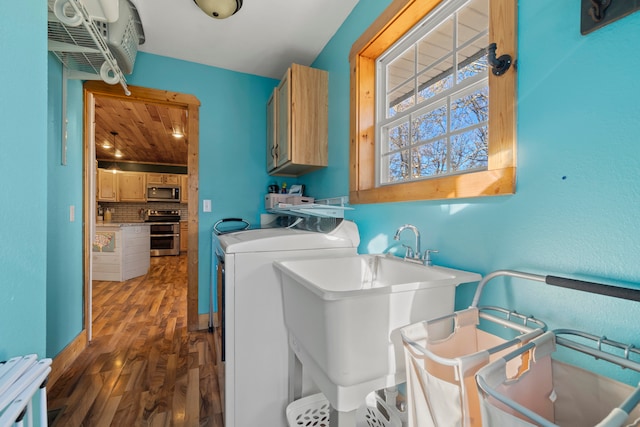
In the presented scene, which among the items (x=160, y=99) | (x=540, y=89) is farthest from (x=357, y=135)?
(x=160, y=99)

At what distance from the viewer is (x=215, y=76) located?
2.69 metres

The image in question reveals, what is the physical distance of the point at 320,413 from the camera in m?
1.38

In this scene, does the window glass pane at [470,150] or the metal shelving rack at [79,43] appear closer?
the window glass pane at [470,150]

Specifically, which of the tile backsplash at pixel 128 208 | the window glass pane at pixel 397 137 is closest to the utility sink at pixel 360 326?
the window glass pane at pixel 397 137

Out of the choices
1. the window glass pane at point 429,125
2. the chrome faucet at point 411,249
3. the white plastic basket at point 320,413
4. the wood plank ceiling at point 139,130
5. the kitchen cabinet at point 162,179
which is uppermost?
the wood plank ceiling at point 139,130

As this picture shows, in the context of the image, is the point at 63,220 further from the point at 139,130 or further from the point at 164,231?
the point at 164,231

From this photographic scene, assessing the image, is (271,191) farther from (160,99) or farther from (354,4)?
(354,4)

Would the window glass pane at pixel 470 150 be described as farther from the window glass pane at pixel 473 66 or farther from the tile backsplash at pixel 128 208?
the tile backsplash at pixel 128 208

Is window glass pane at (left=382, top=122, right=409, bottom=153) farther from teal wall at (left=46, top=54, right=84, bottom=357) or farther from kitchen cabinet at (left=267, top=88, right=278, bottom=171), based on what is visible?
teal wall at (left=46, top=54, right=84, bottom=357)

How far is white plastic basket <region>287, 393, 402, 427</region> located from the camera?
1310 millimetres

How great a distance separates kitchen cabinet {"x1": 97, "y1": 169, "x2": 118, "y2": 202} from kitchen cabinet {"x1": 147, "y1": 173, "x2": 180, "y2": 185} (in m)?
0.71

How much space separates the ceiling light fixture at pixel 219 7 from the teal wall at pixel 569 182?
1.71 meters

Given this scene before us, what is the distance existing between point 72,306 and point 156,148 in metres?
4.33

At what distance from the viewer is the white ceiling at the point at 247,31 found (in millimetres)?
1891
